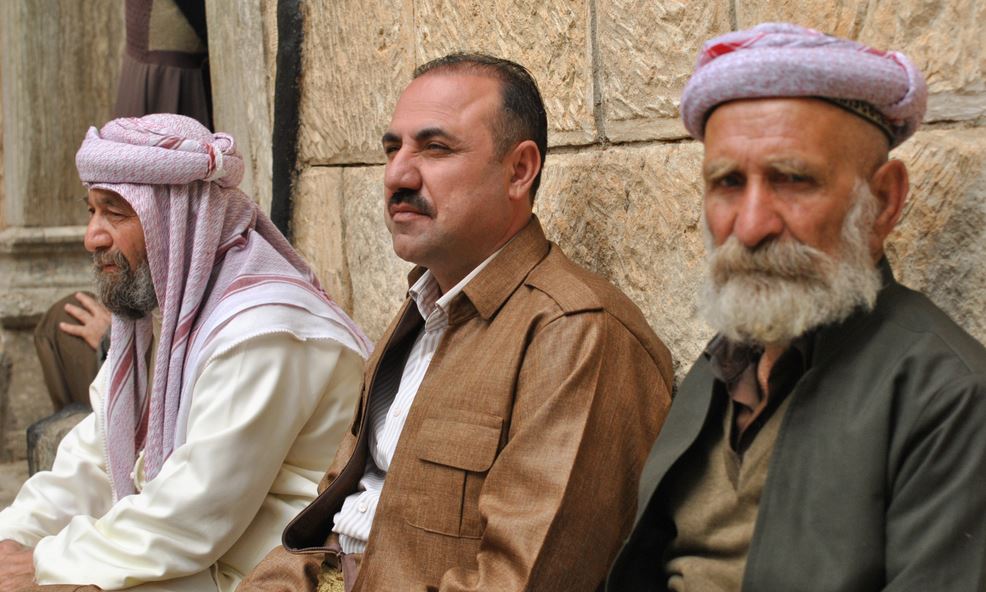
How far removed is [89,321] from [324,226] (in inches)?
61.2

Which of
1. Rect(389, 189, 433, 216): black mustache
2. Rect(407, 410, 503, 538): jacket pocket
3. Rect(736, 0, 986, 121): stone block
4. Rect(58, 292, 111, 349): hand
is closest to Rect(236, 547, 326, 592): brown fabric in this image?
Rect(407, 410, 503, 538): jacket pocket

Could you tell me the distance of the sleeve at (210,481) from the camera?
3230 mm

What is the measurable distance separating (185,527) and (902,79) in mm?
2130

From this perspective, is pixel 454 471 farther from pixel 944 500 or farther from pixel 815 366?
pixel 944 500

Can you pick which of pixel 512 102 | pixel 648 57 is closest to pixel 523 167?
pixel 512 102

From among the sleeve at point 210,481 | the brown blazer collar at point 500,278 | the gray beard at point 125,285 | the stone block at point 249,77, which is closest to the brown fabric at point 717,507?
the brown blazer collar at point 500,278

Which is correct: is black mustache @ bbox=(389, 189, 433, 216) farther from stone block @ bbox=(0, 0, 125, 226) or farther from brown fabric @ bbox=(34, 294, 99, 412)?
stone block @ bbox=(0, 0, 125, 226)

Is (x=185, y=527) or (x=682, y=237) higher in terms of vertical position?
(x=682, y=237)

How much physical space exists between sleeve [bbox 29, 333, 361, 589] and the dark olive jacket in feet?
5.33

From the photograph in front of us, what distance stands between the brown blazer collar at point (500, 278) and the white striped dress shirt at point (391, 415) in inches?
1.2

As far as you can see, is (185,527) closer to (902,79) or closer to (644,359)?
(644,359)

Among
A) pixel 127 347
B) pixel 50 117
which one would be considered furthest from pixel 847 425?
pixel 50 117

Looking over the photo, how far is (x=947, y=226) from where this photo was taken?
241 centimetres

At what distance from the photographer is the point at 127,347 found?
3959mm
